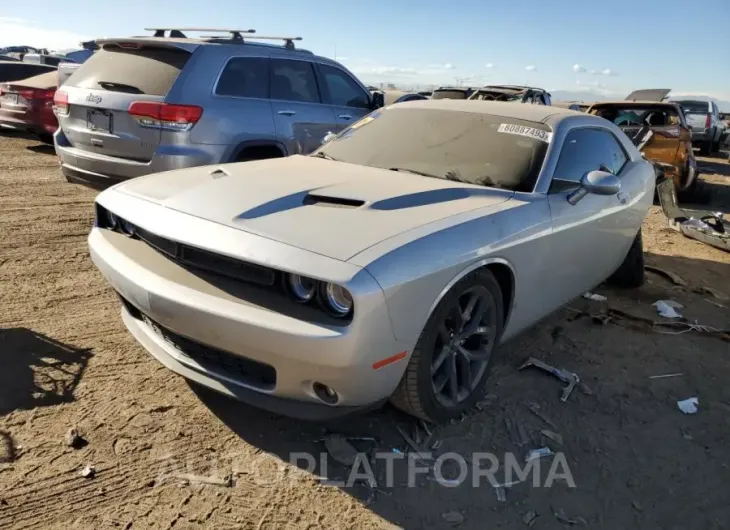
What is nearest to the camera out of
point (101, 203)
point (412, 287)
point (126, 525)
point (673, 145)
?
point (126, 525)

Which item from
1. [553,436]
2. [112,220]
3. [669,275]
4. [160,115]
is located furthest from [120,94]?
[669,275]

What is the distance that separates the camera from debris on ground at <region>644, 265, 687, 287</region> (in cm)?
585

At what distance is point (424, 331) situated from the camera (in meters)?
2.71

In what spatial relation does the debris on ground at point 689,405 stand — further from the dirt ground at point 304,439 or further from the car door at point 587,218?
the car door at point 587,218

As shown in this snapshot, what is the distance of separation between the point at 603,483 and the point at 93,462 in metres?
2.31

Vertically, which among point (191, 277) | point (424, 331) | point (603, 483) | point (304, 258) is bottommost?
point (603, 483)

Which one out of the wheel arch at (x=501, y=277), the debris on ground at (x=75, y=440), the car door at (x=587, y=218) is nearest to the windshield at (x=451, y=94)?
the car door at (x=587, y=218)

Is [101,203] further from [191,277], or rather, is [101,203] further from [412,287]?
[412,287]

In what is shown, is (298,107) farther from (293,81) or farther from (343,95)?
(343,95)

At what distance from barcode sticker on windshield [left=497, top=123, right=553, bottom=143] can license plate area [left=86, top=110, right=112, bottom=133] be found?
3.44 m

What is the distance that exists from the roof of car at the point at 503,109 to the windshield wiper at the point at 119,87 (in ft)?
7.82

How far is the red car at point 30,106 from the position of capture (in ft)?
33.1

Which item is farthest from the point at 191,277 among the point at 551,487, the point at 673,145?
the point at 673,145

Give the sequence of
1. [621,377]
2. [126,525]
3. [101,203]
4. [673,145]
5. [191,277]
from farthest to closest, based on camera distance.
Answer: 1. [673,145]
2. [621,377]
3. [101,203]
4. [191,277]
5. [126,525]
